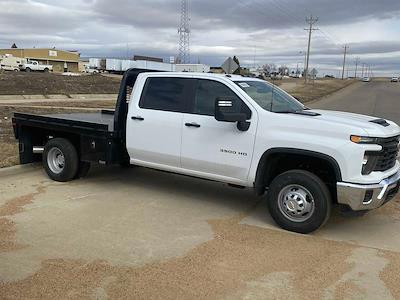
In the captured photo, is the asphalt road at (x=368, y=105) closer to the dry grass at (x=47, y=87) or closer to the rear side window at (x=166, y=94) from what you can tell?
the rear side window at (x=166, y=94)

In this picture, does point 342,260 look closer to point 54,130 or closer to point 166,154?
point 166,154

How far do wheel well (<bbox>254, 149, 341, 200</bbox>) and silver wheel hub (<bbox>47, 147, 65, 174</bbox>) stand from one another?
141 inches

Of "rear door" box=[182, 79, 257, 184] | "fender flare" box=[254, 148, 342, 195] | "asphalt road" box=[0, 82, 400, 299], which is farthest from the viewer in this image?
"rear door" box=[182, 79, 257, 184]

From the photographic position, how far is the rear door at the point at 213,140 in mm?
5969

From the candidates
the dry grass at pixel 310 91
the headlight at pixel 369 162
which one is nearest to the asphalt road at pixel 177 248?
the headlight at pixel 369 162

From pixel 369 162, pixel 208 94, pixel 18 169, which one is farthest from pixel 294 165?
pixel 18 169

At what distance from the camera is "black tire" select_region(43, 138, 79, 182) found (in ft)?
25.1

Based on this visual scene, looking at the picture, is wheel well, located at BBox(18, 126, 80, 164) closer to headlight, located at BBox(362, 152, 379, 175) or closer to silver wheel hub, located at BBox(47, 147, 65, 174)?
silver wheel hub, located at BBox(47, 147, 65, 174)

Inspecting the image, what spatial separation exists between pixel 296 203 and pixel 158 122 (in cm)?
228

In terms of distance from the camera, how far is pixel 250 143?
5.90 metres

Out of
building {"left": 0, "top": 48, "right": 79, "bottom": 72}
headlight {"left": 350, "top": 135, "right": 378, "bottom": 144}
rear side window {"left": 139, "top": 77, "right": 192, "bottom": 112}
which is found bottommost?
headlight {"left": 350, "top": 135, "right": 378, "bottom": 144}

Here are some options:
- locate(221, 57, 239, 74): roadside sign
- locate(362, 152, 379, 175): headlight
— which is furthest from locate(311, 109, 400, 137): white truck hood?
locate(221, 57, 239, 74): roadside sign

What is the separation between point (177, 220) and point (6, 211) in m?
2.22

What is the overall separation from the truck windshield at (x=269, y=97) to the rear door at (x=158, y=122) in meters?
0.82
